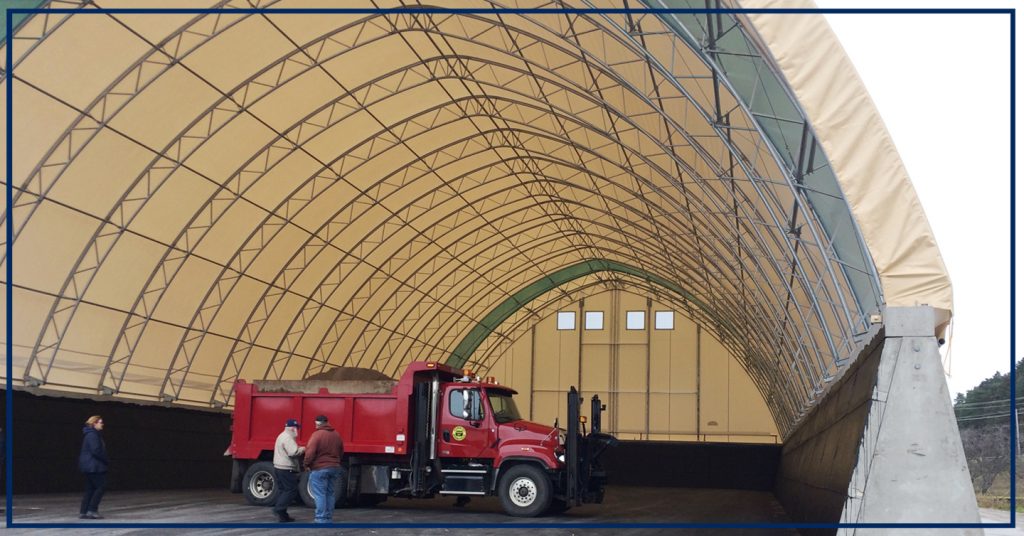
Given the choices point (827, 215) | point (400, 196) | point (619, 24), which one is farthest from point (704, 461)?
point (827, 215)

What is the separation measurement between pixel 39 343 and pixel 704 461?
32.6m

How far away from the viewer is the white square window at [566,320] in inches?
2144

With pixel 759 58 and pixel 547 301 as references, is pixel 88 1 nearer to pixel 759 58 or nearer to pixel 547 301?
pixel 759 58

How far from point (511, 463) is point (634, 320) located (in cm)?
3261

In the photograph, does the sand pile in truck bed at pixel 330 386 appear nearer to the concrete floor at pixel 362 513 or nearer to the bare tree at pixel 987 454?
the concrete floor at pixel 362 513

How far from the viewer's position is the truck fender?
21.6 metres

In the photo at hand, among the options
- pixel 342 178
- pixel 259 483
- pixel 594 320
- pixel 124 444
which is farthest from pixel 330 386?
pixel 594 320

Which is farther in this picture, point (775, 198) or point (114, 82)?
point (114, 82)

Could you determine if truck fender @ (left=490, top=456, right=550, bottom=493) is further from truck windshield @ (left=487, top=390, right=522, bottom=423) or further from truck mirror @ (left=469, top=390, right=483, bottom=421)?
truck mirror @ (left=469, top=390, right=483, bottom=421)

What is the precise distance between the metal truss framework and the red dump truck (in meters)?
5.61

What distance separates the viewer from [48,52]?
2195cm

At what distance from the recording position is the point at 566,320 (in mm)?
54656

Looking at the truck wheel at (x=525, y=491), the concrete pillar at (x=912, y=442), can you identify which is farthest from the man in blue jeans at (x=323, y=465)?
the concrete pillar at (x=912, y=442)

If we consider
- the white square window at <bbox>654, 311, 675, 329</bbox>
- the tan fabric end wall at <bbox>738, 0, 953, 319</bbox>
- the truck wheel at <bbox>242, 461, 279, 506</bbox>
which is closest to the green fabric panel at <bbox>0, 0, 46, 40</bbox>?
the truck wheel at <bbox>242, 461, 279, 506</bbox>
